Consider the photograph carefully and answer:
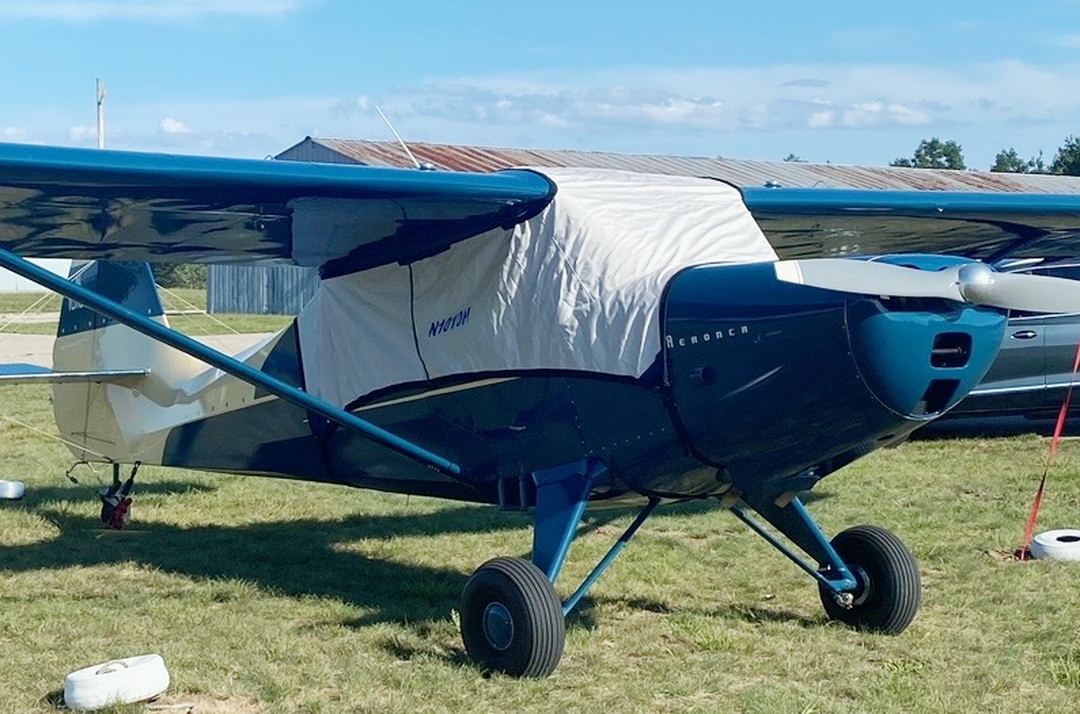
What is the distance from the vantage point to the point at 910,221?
735cm

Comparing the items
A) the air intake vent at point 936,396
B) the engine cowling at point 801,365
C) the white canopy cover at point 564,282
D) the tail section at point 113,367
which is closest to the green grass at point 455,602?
the tail section at point 113,367

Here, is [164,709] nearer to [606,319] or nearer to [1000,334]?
[606,319]

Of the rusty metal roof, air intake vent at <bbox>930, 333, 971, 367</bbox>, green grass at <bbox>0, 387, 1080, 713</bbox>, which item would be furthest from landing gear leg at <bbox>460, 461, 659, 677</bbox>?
the rusty metal roof

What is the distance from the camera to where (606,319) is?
5379 mm

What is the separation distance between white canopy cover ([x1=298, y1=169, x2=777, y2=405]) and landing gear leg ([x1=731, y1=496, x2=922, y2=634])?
3.75ft

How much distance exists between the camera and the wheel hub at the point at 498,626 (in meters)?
A: 5.17

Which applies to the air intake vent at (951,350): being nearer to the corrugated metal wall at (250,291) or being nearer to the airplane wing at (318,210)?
the airplane wing at (318,210)

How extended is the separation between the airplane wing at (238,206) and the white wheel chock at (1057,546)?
3581mm

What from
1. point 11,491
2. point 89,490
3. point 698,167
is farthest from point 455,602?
point 698,167

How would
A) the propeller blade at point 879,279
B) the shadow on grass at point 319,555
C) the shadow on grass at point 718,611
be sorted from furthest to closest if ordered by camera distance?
the shadow on grass at point 319,555
the shadow on grass at point 718,611
the propeller blade at point 879,279

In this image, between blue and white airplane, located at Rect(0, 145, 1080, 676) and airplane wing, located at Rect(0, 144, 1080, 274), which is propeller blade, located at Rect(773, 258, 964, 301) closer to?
blue and white airplane, located at Rect(0, 145, 1080, 676)

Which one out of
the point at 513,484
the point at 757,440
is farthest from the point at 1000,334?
the point at 513,484

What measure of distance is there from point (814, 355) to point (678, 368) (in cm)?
62

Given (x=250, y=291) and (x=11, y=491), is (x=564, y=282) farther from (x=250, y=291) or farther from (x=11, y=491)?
(x=250, y=291)
